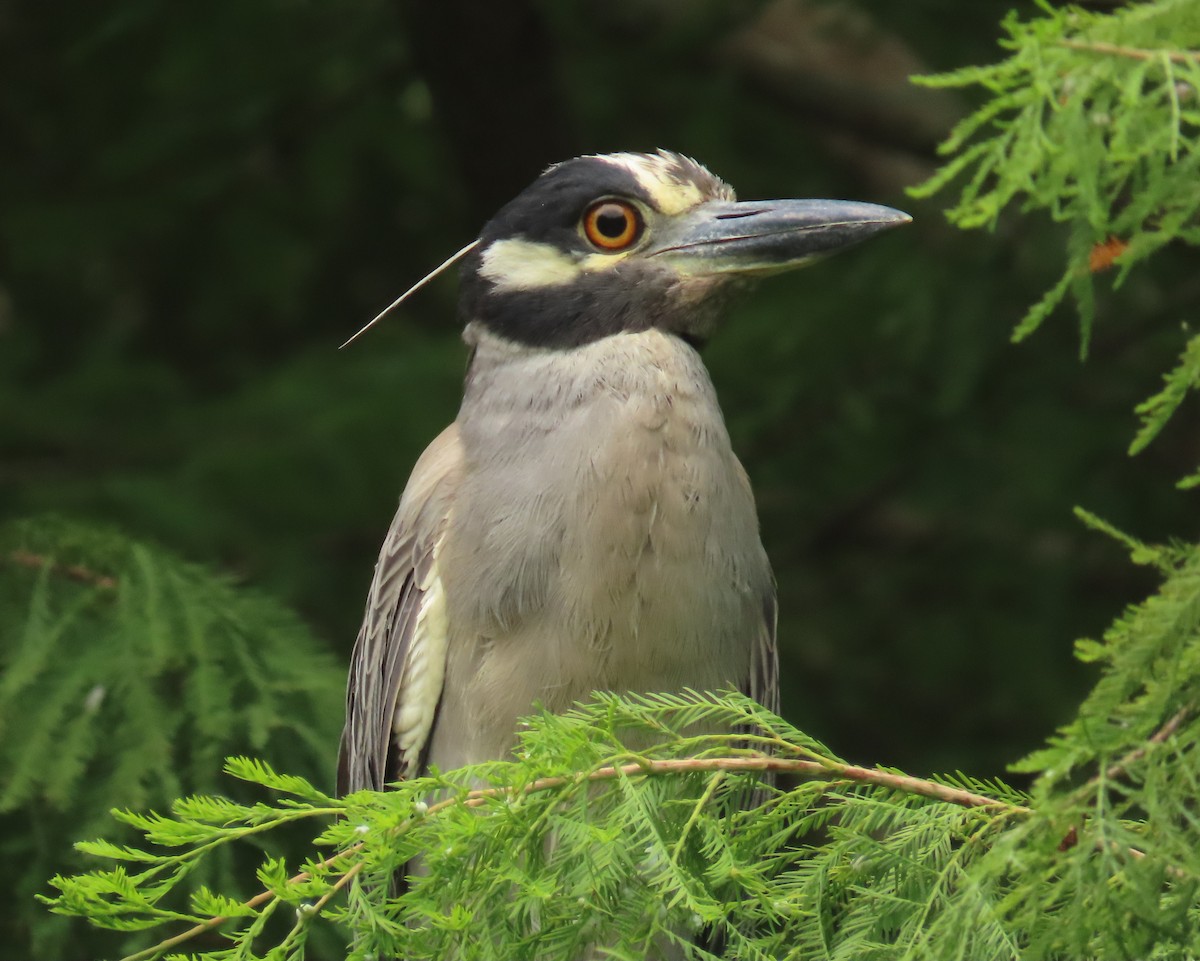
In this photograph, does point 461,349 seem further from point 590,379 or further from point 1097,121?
point 1097,121

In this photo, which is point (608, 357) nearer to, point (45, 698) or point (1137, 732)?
point (45, 698)

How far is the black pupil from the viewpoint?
3.41 meters

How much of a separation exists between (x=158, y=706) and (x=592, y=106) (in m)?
3.67

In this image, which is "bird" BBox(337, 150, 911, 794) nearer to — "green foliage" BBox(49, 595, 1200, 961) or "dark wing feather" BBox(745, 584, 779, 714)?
"dark wing feather" BBox(745, 584, 779, 714)

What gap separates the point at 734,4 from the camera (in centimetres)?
526

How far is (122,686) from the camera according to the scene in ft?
11.3

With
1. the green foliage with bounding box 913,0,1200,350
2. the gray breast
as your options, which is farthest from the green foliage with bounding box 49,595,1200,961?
the gray breast

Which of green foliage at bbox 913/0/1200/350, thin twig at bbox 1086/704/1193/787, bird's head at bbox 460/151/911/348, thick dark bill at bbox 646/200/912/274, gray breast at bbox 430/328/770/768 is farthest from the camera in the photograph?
bird's head at bbox 460/151/911/348

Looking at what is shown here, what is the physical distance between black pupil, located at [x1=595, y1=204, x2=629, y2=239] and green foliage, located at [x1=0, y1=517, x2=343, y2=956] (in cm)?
128

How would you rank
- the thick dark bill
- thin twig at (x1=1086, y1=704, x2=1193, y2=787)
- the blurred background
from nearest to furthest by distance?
thin twig at (x1=1086, y1=704, x2=1193, y2=787) → the thick dark bill → the blurred background

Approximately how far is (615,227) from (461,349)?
77.5 inches

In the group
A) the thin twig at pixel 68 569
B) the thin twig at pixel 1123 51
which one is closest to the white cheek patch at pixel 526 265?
the thin twig at pixel 68 569

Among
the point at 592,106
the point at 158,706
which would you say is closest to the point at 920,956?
the point at 158,706

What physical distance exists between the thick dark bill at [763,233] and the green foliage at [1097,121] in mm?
1243
